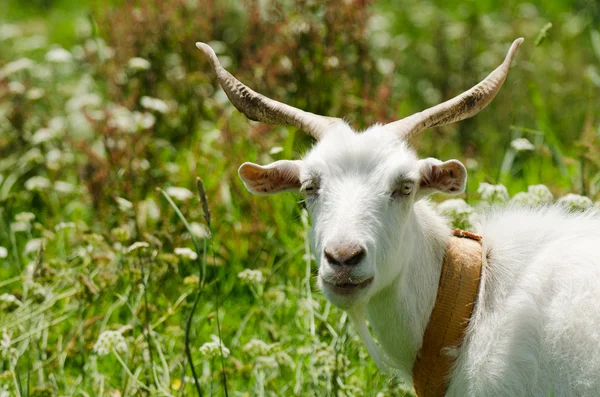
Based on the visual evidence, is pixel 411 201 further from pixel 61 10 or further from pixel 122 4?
pixel 61 10

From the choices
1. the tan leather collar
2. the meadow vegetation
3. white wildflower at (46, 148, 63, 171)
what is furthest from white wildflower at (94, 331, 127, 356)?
white wildflower at (46, 148, 63, 171)

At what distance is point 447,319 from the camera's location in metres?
3.97

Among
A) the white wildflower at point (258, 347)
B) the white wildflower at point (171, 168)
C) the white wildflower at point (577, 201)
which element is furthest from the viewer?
the white wildflower at point (171, 168)

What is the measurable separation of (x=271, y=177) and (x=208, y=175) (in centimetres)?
281

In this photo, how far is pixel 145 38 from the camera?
7711 mm

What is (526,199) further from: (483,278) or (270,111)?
(270,111)

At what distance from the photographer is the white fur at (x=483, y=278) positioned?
367 centimetres

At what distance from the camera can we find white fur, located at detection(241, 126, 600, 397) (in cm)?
367

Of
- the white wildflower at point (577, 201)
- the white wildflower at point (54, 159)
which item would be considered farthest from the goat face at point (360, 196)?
the white wildflower at point (54, 159)

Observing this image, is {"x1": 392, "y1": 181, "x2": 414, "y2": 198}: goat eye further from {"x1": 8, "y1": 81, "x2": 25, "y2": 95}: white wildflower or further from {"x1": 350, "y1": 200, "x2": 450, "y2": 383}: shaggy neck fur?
{"x1": 8, "y1": 81, "x2": 25, "y2": 95}: white wildflower

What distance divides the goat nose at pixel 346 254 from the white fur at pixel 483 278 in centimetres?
3

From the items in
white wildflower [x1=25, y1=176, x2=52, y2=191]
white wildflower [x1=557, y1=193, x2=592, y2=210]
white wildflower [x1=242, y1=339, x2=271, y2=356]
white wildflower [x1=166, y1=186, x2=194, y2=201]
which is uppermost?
white wildflower [x1=557, y1=193, x2=592, y2=210]

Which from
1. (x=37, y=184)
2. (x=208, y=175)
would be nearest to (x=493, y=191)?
(x=208, y=175)

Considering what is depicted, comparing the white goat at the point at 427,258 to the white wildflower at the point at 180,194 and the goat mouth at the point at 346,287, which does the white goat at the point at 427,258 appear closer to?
the goat mouth at the point at 346,287
